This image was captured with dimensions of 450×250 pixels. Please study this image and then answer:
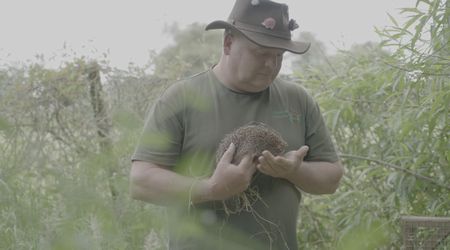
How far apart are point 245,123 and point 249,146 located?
0.24m

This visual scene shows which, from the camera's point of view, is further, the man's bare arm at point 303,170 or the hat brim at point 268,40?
the hat brim at point 268,40

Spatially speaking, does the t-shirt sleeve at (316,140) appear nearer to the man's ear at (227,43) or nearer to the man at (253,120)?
the man at (253,120)

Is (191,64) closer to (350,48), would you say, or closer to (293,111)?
(350,48)

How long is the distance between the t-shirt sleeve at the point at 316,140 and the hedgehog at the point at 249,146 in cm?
20

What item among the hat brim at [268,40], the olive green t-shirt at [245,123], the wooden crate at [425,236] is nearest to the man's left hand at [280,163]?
the olive green t-shirt at [245,123]

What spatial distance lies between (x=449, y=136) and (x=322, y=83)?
1.49 meters

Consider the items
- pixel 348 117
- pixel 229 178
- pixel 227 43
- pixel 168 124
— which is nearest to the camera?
pixel 229 178

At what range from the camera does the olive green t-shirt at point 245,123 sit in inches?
96.5

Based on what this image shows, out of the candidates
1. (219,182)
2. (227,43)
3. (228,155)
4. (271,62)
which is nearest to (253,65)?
(271,62)

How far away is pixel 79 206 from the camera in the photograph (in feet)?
2.89

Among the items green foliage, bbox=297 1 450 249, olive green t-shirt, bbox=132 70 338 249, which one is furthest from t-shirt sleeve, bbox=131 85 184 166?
green foliage, bbox=297 1 450 249

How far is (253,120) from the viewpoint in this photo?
8.49 feet

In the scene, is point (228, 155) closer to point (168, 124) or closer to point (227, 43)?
point (168, 124)

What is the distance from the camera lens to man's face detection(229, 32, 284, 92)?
2.55 meters
